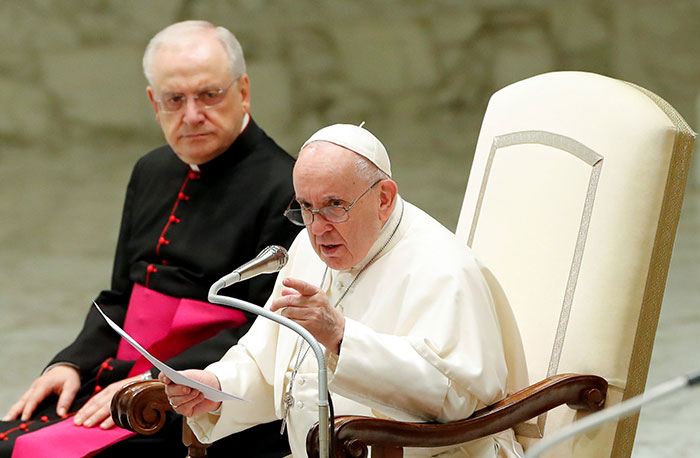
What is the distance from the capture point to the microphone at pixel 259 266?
2111mm

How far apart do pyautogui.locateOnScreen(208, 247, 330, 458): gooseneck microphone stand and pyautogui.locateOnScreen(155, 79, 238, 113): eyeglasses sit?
1.40m

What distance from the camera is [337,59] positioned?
10820 mm

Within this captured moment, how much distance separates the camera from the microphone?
2.11 meters

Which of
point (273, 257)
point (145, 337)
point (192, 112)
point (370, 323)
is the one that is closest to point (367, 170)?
point (370, 323)

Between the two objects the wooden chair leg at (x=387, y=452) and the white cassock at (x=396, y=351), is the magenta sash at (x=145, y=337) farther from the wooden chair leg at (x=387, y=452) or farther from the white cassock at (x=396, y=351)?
the wooden chair leg at (x=387, y=452)

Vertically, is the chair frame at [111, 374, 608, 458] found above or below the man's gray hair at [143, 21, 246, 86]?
below

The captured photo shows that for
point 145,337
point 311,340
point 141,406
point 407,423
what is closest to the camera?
point 311,340

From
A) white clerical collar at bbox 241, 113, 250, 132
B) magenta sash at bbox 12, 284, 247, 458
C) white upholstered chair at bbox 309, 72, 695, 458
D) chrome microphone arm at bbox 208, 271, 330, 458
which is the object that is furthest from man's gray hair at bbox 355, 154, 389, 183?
white clerical collar at bbox 241, 113, 250, 132

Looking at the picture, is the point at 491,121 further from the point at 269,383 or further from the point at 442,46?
the point at 442,46

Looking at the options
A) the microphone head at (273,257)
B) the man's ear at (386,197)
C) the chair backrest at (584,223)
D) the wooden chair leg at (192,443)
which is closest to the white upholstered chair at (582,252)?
the chair backrest at (584,223)

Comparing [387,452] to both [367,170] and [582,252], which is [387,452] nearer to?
[367,170]

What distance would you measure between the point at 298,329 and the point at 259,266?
151 mm

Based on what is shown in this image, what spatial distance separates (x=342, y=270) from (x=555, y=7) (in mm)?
8411

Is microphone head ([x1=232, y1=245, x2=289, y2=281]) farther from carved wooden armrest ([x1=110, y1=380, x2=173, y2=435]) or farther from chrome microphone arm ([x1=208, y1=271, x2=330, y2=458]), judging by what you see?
carved wooden armrest ([x1=110, y1=380, x2=173, y2=435])
